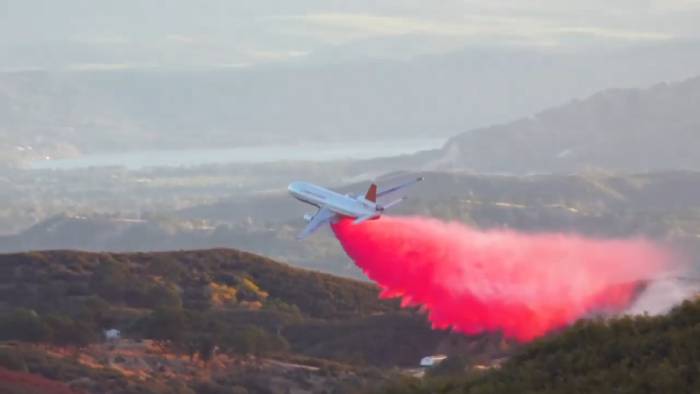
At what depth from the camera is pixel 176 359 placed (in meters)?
91.9

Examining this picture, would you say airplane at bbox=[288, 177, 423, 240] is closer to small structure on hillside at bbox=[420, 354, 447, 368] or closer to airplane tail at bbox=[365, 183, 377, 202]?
airplane tail at bbox=[365, 183, 377, 202]

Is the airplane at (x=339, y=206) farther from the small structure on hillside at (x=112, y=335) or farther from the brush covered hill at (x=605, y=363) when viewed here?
the brush covered hill at (x=605, y=363)

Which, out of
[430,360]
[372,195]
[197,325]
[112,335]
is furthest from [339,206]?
[112,335]

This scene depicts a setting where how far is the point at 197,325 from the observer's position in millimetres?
97875

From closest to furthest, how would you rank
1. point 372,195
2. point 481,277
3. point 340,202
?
point 481,277 < point 372,195 < point 340,202

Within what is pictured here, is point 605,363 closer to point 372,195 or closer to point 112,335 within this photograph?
point 112,335

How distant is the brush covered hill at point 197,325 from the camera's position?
285ft

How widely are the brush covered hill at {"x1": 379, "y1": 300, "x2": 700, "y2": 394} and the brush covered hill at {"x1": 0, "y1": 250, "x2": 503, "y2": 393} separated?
23.2 metres

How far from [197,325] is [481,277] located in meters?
20.2

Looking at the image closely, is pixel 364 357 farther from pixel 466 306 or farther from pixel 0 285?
pixel 0 285

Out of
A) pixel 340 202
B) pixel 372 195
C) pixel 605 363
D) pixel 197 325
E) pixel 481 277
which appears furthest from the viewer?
pixel 340 202

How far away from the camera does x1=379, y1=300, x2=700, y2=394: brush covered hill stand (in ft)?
152

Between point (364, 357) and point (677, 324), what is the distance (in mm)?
59000

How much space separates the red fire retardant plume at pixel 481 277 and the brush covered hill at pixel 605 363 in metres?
46.5
